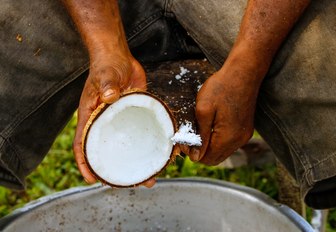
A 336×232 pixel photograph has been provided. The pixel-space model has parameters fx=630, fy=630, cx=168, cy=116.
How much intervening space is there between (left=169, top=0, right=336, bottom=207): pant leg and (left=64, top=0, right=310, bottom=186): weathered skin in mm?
33

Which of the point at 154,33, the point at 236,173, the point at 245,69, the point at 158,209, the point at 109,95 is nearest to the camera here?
the point at 109,95

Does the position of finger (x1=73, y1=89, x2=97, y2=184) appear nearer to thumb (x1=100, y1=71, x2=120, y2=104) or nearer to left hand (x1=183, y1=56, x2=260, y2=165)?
thumb (x1=100, y1=71, x2=120, y2=104)

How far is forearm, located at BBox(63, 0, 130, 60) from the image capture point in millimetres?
1095

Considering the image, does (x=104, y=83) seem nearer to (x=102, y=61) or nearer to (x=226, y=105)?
(x=102, y=61)

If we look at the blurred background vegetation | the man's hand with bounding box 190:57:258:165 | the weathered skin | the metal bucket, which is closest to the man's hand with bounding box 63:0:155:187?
the weathered skin

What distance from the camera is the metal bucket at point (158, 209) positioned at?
124 cm

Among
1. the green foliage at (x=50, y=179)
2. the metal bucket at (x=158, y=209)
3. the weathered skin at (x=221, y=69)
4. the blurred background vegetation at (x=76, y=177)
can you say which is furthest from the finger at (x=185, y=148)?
the green foliage at (x=50, y=179)

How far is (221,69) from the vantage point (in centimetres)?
108

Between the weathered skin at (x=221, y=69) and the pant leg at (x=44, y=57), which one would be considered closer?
the weathered skin at (x=221, y=69)

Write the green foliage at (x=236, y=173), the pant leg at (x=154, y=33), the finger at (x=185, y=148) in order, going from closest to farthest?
the finger at (x=185, y=148) → the pant leg at (x=154, y=33) → the green foliage at (x=236, y=173)

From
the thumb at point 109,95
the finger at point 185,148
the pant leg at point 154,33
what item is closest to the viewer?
the thumb at point 109,95

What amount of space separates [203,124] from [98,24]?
26 cm

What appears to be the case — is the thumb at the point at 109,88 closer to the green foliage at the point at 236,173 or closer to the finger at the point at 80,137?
the finger at the point at 80,137

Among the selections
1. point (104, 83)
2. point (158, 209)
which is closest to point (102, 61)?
point (104, 83)
